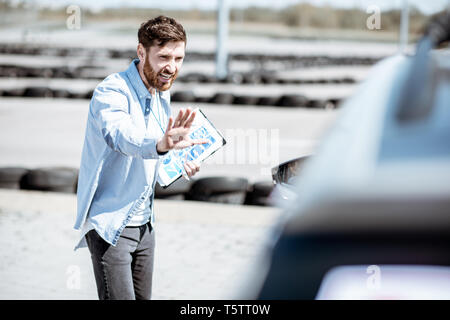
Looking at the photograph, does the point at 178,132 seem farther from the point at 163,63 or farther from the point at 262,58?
the point at 262,58

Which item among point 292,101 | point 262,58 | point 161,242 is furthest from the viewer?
point 262,58

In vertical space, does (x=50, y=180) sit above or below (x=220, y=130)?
above

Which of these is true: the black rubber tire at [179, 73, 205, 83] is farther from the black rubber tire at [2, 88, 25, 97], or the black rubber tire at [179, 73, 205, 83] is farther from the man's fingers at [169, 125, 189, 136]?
the man's fingers at [169, 125, 189, 136]

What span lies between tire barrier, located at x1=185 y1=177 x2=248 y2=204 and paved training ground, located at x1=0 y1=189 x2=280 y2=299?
0.20m

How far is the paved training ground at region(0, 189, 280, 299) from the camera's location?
5.29 m

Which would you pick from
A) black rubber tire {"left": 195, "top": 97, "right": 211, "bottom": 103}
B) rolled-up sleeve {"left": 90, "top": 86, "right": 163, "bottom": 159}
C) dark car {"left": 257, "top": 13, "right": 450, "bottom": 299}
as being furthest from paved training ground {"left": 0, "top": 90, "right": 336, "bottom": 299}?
black rubber tire {"left": 195, "top": 97, "right": 211, "bottom": 103}

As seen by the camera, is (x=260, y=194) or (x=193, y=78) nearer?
(x=260, y=194)

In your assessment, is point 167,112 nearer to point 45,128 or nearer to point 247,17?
point 45,128

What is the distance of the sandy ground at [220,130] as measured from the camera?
11273 millimetres

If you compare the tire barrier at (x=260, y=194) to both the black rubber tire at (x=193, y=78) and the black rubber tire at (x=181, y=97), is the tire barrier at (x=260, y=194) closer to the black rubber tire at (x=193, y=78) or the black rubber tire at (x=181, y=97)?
the black rubber tire at (x=181, y=97)

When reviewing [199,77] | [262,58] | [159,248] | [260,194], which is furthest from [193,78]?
[262,58]

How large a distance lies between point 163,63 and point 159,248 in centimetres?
373

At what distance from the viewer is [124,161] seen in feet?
9.35
